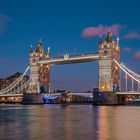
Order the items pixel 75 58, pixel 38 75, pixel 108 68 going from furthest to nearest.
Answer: pixel 38 75, pixel 75 58, pixel 108 68

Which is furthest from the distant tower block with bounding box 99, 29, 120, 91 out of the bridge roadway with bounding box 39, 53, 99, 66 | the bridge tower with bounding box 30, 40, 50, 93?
the bridge tower with bounding box 30, 40, 50, 93

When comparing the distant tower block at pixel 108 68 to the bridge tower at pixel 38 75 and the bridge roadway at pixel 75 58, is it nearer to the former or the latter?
the bridge roadway at pixel 75 58

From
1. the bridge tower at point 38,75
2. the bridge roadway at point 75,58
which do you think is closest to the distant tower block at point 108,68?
the bridge roadway at point 75,58

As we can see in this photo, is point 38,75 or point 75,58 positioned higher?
point 75,58

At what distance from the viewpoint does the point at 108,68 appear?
291ft

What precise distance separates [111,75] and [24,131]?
6213cm

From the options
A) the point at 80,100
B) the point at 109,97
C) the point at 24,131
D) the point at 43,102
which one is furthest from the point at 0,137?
the point at 80,100

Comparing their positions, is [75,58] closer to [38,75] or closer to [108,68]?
[108,68]

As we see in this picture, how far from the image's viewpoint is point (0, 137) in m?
23.8

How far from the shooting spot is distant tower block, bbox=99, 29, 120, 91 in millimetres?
88062

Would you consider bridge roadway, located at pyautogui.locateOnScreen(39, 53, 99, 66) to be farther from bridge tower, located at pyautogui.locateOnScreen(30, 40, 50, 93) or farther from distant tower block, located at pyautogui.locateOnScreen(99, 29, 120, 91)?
bridge tower, located at pyautogui.locateOnScreen(30, 40, 50, 93)

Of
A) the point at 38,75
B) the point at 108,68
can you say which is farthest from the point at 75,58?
the point at 38,75

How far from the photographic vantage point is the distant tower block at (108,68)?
289 feet

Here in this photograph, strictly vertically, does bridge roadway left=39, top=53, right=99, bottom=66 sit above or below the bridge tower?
above
